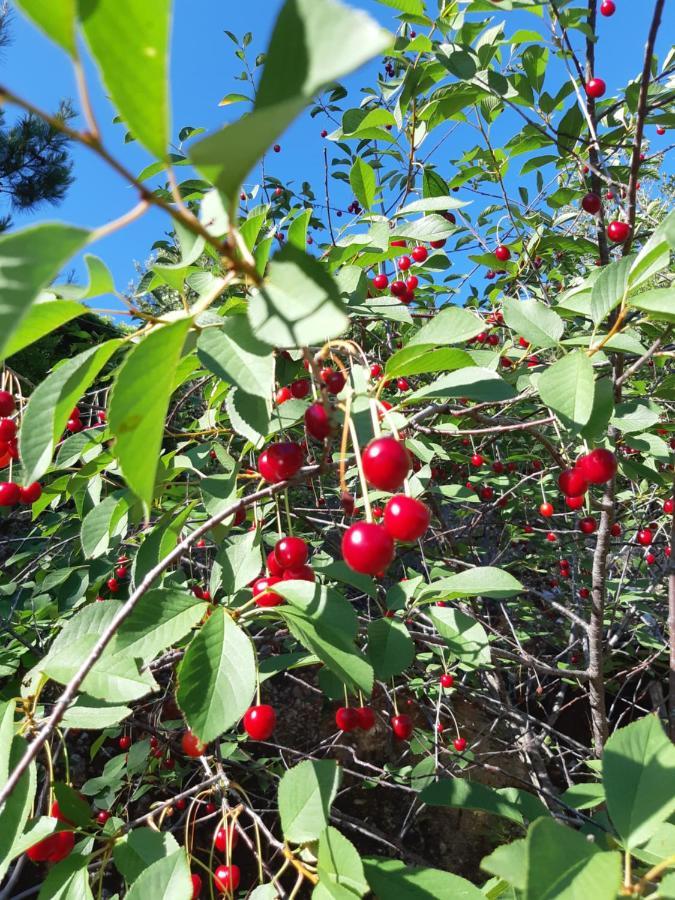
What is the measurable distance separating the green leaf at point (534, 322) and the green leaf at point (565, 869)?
2.54 feet

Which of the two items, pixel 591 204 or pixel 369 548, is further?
pixel 591 204

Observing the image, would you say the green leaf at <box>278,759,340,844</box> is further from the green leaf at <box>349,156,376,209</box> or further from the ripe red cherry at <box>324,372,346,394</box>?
the green leaf at <box>349,156,376,209</box>

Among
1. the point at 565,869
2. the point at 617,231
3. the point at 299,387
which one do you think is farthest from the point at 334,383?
the point at 617,231

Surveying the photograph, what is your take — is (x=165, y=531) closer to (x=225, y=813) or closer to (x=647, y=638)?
(x=225, y=813)

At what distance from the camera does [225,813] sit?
3.73 feet

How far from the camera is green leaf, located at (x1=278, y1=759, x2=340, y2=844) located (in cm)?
85

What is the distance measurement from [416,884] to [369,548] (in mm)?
491

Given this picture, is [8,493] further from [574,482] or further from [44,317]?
[574,482]

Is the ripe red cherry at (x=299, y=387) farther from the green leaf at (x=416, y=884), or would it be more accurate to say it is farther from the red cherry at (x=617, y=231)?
the red cherry at (x=617, y=231)

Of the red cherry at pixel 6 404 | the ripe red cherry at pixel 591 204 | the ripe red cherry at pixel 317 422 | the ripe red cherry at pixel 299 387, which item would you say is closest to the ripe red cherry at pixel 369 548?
the ripe red cherry at pixel 317 422

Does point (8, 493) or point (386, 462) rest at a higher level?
point (8, 493)

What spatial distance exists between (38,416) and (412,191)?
2.06 metres

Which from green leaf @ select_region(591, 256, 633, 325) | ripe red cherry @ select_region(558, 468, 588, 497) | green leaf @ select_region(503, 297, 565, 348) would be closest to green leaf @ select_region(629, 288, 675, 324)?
green leaf @ select_region(591, 256, 633, 325)

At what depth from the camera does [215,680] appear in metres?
0.80
